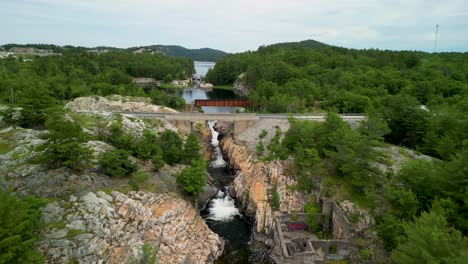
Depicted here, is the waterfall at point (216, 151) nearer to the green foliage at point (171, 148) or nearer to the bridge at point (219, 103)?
the bridge at point (219, 103)

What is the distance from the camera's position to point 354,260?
24.3 m

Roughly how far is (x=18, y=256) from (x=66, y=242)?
4.75 metres

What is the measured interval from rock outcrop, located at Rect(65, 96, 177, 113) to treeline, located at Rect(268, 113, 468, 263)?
25.0m

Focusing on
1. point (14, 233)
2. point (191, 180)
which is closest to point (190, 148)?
point (191, 180)

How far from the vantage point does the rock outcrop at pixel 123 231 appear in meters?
20.9

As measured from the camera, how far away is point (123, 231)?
23.2 m

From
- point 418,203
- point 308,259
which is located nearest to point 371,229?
point 418,203

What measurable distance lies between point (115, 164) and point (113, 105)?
101 feet

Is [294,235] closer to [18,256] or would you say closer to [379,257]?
[379,257]

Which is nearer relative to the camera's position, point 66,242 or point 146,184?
point 66,242

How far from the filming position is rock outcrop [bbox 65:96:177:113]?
2112 inches

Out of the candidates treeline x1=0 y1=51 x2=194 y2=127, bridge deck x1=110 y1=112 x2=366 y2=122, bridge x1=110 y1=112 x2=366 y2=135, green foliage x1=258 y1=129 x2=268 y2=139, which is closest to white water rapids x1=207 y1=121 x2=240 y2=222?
green foliage x1=258 y1=129 x2=268 y2=139

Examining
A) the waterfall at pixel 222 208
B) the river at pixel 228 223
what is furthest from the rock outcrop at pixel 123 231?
the waterfall at pixel 222 208

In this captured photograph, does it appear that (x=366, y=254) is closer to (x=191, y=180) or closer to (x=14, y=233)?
(x=191, y=180)
